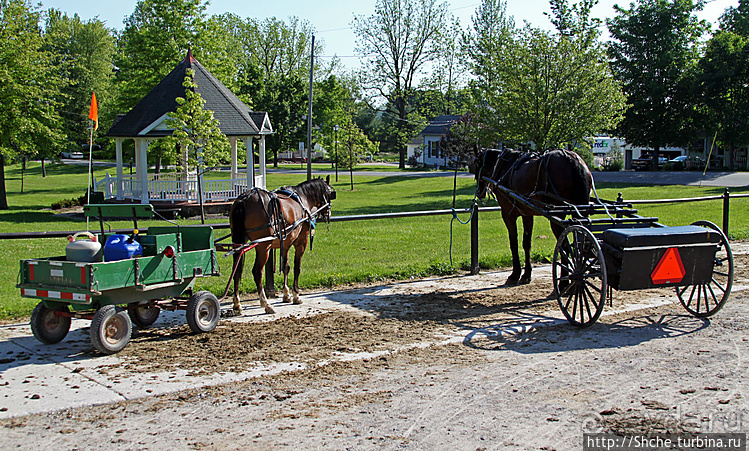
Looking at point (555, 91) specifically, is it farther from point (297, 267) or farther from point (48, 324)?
point (48, 324)

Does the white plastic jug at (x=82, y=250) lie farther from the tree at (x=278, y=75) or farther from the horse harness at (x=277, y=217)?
the tree at (x=278, y=75)

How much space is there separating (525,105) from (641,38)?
24853 millimetres

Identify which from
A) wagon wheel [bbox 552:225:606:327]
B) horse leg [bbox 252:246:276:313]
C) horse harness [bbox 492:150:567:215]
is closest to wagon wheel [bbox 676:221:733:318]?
wagon wheel [bbox 552:225:606:327]

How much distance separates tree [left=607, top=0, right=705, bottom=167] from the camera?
47875 mm

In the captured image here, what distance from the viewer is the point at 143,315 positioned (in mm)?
8023

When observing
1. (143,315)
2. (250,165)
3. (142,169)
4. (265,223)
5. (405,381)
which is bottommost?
(405,381)

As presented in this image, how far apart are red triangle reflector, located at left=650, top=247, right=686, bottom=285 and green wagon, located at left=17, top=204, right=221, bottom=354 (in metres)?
5.24

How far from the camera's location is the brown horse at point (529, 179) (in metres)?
9.28

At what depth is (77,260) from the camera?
684 cm

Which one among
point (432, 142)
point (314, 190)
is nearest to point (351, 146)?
point (432, 142)

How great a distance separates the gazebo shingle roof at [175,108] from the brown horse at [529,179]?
19.1m

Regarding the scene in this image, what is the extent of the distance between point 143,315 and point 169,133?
845 inches

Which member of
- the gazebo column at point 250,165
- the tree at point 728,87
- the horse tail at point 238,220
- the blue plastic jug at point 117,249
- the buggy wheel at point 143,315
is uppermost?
the tree at point 728,87

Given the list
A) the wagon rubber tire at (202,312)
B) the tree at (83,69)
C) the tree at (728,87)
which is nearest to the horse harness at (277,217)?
the wagon rubber tire at (202,312)
